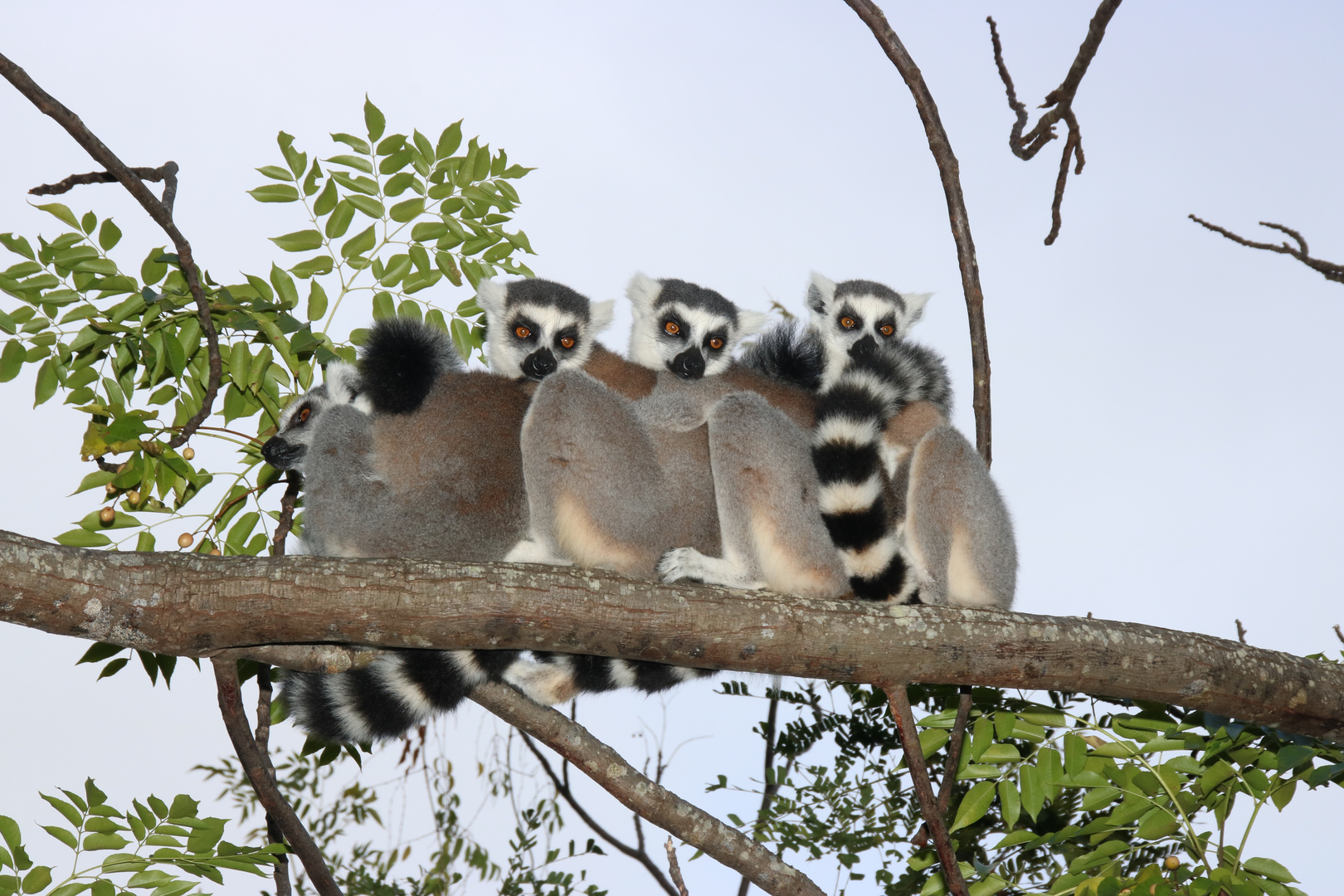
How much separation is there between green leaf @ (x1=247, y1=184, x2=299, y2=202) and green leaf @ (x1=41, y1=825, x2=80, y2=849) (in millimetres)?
2476

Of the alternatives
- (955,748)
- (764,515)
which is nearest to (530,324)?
(764,515)

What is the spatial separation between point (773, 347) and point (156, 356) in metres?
2.64

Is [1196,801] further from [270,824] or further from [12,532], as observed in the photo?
[12,532]

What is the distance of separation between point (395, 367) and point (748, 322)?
212 cm

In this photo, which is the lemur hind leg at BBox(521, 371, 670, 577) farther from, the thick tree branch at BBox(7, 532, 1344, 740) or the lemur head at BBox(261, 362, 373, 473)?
the lemur head at BBox(261, 362, 373, 473)

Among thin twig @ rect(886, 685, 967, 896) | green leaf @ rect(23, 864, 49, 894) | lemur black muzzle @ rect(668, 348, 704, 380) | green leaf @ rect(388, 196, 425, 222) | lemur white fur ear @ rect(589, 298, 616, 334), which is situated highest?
lemur white fur ear @ rect(589, 298, 616, 334)

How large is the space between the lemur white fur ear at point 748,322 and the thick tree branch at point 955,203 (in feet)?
5.64

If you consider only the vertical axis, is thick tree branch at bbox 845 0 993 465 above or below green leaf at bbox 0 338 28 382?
above

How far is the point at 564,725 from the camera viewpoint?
148 inches

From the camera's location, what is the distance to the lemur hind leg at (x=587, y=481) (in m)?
3.68

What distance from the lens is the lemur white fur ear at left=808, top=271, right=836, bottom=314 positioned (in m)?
5.92

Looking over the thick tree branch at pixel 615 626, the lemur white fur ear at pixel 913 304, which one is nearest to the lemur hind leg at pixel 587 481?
the thick tree branch at pixel 615 626

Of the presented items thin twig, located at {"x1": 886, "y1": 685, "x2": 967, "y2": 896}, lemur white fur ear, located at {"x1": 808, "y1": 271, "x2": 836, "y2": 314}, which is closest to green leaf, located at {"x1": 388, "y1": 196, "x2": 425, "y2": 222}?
lemur white fur ear, located at {"x1": 808, "y1": 271, "x2": 836, "y2": 314}

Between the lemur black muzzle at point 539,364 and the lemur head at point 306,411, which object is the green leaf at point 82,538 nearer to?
the lemur head at point 306,411
